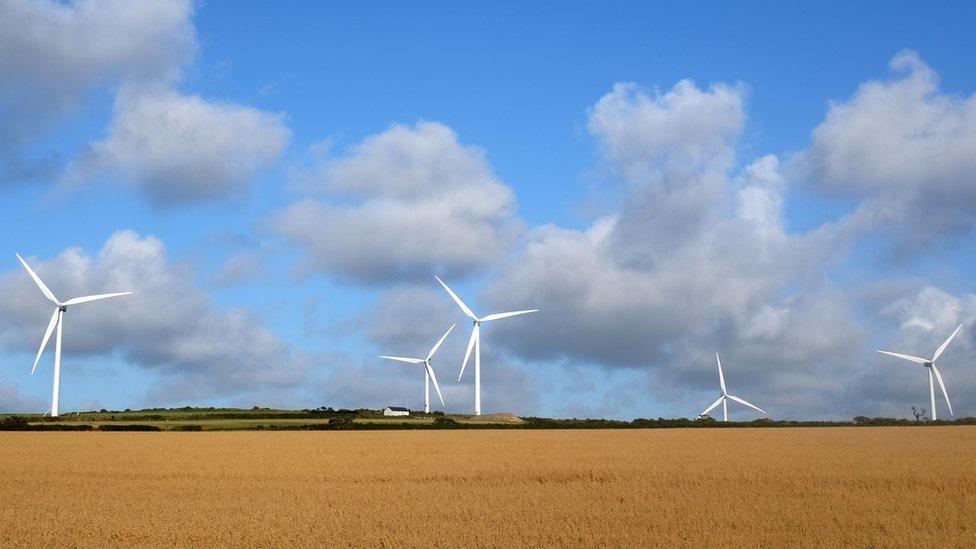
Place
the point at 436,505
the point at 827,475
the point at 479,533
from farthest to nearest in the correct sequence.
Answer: the point at 827,475 < the point at 436,505 < the point at 479,533

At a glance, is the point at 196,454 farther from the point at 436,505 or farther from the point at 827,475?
the point at 827,475

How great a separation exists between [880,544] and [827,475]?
21.5 m

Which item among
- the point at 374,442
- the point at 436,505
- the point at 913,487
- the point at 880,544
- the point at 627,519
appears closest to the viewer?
the point at 880,544

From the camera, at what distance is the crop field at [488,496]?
90.8ft

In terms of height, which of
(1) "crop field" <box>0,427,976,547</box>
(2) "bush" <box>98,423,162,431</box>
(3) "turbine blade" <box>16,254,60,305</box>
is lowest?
(1) "crop field" <box>0,427,976,547</box>

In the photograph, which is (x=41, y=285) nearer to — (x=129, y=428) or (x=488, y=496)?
(x=129, y=428)

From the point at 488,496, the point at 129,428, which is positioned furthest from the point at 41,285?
the point at 488,496

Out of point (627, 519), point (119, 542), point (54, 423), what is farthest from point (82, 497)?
point (54, 423)

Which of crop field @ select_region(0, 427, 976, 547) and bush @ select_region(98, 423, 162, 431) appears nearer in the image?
crop field @ select_region(0, 427, 976, 547)

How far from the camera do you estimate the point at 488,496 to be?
37875mm

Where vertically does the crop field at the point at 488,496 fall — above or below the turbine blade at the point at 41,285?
below

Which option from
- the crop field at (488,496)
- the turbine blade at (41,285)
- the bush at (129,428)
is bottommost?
the crop field at (488,496)

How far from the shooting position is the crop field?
27.7 meters

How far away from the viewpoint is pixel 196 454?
62.9 meters
